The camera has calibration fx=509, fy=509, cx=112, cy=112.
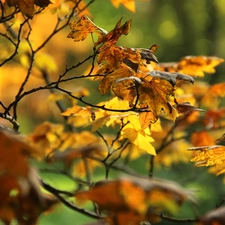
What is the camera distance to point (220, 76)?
578 cm

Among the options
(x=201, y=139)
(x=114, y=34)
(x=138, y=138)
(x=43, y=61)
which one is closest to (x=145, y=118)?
(x=138, y=138)

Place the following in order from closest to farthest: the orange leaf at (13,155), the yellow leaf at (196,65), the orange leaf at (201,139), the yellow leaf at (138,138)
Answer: the orange leaf at (13,155) → the yellow leaf at (138,138) → the yellow leaf at (196,65) → the orange leaf at (201,139)

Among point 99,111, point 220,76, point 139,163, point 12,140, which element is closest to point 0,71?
point 139,163

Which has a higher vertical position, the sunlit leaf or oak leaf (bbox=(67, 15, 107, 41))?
oak leaf (bbox=(67, 15, 107, 41))

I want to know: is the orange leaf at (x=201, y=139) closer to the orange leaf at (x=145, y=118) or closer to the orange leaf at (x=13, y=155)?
the orange leaf at (x=145, y=118)

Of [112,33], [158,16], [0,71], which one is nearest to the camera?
[112,33]

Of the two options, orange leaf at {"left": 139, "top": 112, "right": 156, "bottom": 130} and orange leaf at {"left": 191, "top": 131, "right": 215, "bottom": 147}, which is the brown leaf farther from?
orange leaf at {"left": 191, "top": 131, "right": 215, "bottom": 147}

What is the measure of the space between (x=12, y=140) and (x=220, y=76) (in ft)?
17.6

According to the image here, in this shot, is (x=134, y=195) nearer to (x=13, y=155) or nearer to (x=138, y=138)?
(x=13, y=155)

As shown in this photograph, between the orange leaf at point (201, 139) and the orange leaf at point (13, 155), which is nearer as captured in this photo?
the orange leaf at point (13, 155)

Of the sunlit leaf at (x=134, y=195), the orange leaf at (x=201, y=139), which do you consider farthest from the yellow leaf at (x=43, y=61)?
the sunlit leaf at (x=134, y=195)

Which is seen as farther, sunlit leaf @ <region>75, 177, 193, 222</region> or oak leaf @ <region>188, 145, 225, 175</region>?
oak leaf @ <region>188, 145, 225, 175</region>

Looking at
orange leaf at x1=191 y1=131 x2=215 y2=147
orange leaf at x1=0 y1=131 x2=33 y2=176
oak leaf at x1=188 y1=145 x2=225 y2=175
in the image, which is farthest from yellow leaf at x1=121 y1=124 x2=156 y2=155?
orange leaf at x1=191 y1=131 x2=215 y2=147

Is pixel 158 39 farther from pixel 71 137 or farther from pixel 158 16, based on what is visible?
pixel 71 137
